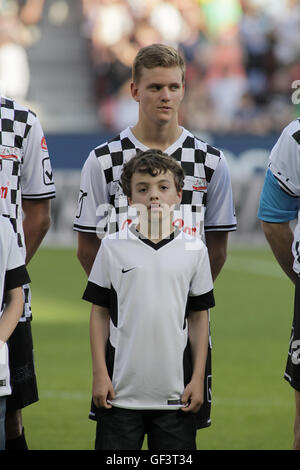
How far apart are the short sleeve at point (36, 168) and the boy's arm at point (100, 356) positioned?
918 mm

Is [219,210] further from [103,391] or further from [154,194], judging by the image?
[103,391]

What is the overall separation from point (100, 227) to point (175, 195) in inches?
23.9

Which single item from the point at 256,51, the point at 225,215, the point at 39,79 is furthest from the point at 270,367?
the point at 39,79

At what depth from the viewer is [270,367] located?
7.94 metres

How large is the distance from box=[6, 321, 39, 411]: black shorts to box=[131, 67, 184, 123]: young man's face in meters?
1.12

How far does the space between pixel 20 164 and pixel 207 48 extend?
1651cm

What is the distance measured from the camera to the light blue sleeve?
3863mm

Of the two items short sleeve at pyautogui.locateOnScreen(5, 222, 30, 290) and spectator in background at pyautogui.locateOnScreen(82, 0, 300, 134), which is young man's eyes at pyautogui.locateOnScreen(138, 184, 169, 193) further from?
spectator in background at pyautogui.locateOnScreen(82, 0, 300, 134)

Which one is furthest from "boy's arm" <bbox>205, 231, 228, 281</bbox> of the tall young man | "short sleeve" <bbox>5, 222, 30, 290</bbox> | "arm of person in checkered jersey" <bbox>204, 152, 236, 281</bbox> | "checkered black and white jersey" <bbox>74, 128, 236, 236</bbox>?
"short sleeve" <bbox>5, 222, 30, 290</bbox>

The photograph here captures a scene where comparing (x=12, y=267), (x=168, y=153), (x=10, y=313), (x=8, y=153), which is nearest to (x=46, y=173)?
(x=8, y=153)

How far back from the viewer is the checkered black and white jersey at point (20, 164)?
405 cm

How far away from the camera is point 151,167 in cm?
351

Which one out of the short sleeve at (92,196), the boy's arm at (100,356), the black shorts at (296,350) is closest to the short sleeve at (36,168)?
the short sleeve at (92,196)
